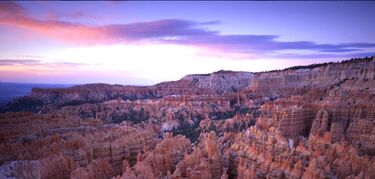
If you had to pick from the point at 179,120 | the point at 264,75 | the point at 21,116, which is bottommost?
the point at 179,120

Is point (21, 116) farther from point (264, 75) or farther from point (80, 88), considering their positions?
point (264, 75)

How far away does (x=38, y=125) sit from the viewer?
30.2 m

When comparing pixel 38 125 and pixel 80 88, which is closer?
pixel 38 125

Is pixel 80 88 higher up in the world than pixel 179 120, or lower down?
higher up

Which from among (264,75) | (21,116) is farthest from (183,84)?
(21,116)

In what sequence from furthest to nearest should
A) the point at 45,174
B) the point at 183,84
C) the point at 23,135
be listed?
the point at 183,84 → the point at 23,135 → the point at 45,174

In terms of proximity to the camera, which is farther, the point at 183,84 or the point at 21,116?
the point at 183,84

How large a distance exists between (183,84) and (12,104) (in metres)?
50.8

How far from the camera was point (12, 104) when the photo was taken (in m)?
64.2

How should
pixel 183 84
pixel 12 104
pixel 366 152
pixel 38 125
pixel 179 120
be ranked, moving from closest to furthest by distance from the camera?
pixel 366 152, pixel 38 125, pixel 179 120, pixel 12 104, pixel 183 84

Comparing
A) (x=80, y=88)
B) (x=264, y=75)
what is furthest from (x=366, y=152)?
(x=80, y=88)

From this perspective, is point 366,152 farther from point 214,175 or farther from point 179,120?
point 179,120

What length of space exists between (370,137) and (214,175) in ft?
44.4

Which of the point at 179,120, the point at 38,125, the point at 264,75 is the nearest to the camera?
the point at 38,125
